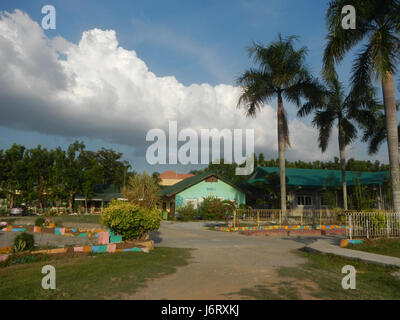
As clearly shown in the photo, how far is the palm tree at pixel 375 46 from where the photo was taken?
12.2m

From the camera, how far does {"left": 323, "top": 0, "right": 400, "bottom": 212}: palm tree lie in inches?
481

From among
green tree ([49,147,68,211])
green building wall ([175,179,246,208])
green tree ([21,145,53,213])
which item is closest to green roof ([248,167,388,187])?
green building wall ([175,179,246,208])

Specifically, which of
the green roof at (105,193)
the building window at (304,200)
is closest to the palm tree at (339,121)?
the building window at (304,200)

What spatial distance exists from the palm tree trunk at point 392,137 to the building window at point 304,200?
18563 millimetres

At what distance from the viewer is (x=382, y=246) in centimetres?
1082

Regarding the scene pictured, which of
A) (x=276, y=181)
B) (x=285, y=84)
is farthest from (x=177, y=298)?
(x=276, y=181)

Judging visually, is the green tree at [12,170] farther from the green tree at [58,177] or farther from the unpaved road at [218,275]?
the unpaved road at [218,275]

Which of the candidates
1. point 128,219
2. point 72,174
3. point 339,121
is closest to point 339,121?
point 339,121

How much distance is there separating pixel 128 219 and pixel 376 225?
382 inches

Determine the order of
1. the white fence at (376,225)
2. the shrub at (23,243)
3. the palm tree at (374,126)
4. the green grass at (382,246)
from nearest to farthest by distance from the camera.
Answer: the shrub at (23,243) < the green grass at (382,246) < the white fence at (376,225) < the palm tree at (374,126)

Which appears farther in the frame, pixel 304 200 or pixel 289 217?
pixel 304 200

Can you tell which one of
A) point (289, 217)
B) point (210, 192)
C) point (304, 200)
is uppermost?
point (210, 192)
